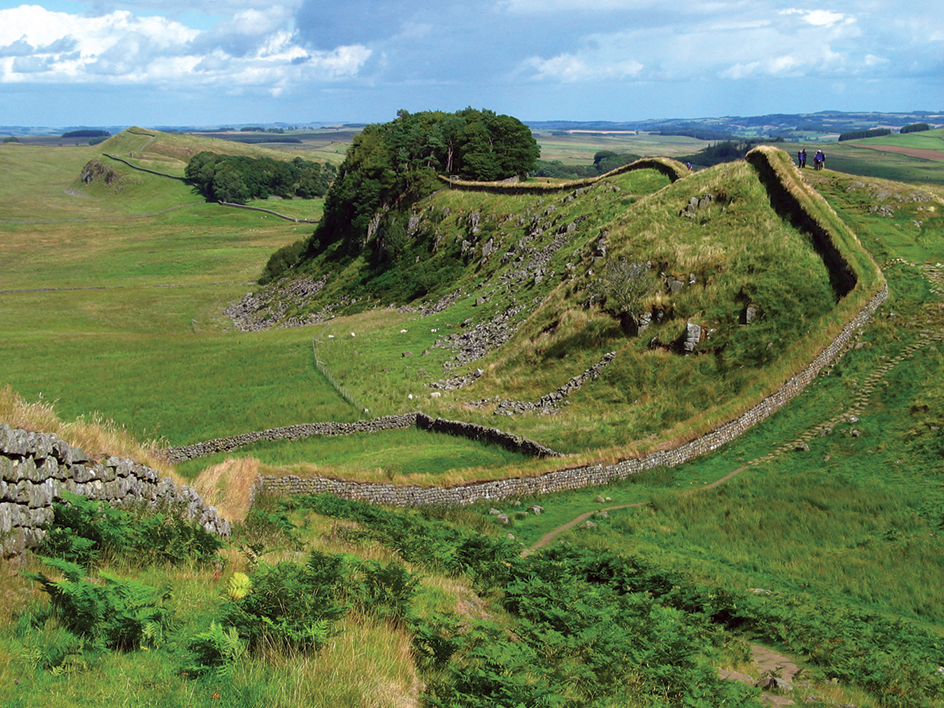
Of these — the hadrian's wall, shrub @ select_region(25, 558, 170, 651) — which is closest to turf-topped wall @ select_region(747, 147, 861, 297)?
the hadrian's wall

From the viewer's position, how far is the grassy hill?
877cm

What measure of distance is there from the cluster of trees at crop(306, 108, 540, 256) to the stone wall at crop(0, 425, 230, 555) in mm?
76856

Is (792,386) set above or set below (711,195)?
below

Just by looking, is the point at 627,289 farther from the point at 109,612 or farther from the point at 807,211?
the point at 109,612

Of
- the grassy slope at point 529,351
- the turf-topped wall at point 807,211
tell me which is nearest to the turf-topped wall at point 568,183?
the grassy slope at point 529,351

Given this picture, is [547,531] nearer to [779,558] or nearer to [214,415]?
[779,558]

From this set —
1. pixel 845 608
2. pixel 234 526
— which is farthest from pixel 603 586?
pixel 234 526

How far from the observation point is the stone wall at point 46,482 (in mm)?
10148

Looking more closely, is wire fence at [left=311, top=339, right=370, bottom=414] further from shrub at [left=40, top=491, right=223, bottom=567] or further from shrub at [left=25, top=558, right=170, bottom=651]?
shrub at [left=25, top=558, right=170, bottom=651]

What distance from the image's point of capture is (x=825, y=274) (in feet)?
116

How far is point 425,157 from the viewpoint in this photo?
3701 inches

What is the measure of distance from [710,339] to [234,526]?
25.3 meters

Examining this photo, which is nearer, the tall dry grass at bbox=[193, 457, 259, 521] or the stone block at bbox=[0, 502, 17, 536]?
the stone block at bbox=[0, 502, 17, 536]

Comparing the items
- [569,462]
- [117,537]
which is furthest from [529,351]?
[117,537]
